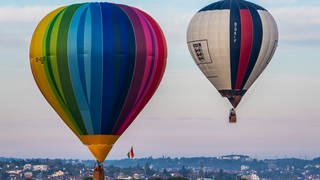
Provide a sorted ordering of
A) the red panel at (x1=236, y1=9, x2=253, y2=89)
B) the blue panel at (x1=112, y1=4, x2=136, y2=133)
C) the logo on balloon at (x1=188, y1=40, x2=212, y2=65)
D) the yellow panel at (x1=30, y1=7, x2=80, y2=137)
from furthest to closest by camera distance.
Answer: the logo on balloon at (x1=188, y1=40, x2=212, y2=65) < the red panel at (x1=236, y1=9, x2=253, y2=89) < the yellow panel at (x1=30, y1=7, x2=80, y2=137) < the blue panel at (x1=112, y1=4, x2=136, y2=133)

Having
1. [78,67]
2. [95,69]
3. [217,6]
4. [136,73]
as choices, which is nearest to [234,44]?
[217,6]

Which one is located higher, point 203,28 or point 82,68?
point 203,28

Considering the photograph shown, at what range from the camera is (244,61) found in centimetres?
6081

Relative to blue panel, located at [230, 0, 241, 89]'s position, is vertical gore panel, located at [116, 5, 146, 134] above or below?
below

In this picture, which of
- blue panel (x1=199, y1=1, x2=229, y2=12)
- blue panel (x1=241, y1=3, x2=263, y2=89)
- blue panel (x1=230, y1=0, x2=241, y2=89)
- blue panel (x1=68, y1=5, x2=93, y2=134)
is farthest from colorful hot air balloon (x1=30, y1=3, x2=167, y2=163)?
blue panel (x1=199, y1=1, x2=229, y2=12)

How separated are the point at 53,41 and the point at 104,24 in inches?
94.8

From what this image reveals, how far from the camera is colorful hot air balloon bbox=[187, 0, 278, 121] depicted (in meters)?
60.9

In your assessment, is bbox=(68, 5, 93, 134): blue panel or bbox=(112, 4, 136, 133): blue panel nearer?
bbox=(68, 5, 93, 134): blue panel

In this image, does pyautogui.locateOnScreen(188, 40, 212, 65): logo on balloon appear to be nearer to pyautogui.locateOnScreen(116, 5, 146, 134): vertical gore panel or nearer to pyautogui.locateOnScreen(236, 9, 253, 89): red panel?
pyautogui.locateOnScreen(236, 9, 253, 89): red panel

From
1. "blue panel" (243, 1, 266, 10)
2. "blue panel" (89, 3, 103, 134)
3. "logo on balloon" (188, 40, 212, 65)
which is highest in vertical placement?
"blue panel" (243, 1, 266, 10)

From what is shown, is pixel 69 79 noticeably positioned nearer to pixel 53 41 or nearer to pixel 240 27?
pixel 53 41

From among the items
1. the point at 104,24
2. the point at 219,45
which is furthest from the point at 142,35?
the point at 219,45

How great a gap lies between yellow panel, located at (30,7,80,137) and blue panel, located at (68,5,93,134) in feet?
2.84

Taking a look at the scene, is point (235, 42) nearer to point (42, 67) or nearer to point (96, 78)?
point (96, 78)
